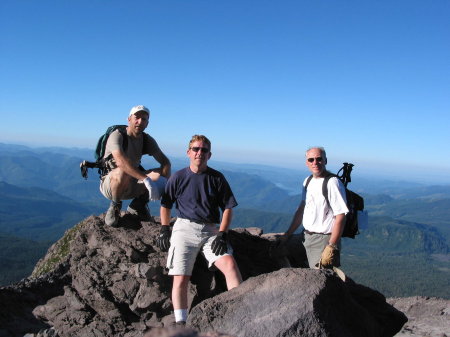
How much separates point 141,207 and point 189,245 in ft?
10.9

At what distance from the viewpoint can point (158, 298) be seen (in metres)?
8.14

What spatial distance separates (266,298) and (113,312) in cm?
432

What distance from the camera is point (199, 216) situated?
24.3 feet

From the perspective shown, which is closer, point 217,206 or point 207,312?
point 207,312

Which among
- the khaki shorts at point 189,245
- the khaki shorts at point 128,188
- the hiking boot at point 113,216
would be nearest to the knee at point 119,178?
the khaki shorts at point 128,188

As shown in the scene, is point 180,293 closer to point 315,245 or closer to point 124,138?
point 315,245

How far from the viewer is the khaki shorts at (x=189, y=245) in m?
7.28

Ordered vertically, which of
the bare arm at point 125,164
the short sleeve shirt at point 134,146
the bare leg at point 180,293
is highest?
the short sleeve shirt at point 134,146

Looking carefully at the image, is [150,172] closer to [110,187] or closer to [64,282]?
[110,187]

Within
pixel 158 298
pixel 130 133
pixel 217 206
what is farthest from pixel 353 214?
pixel 130 133

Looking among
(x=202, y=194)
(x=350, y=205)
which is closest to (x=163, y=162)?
(x=202, y=194)

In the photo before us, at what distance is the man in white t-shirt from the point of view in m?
7.66

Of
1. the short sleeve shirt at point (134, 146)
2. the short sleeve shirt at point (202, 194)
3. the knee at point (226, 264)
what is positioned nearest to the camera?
the knee at point (226, 264)

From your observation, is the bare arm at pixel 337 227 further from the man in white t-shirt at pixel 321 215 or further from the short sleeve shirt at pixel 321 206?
the short sleeve shirt at pixel 321 206
